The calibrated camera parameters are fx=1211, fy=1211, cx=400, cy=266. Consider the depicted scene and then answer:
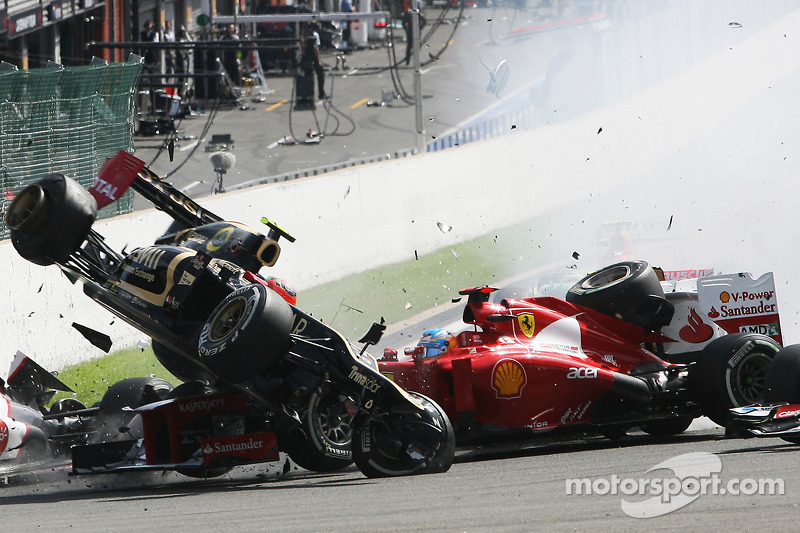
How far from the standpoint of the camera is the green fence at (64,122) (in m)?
13.3

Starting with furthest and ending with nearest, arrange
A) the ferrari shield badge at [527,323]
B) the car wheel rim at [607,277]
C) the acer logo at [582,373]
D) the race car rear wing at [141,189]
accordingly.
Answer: the car wheel rim at [607,277] < the ferrari shield badge at [527,323] < the acer logo at [582,373] < the race car rear wing at [141,189]

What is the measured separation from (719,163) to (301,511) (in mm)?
12880

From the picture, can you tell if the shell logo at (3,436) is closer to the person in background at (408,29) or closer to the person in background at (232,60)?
the person in background at (232,60)

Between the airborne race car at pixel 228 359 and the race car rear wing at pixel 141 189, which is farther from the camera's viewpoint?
the race car rear wing at pixel 141 189

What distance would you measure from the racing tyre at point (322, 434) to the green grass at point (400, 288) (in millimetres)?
4043

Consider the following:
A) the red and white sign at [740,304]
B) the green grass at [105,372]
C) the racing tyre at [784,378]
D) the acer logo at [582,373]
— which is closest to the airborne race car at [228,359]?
the acer logo at [582,373]

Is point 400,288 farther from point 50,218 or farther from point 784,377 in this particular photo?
point 50,218

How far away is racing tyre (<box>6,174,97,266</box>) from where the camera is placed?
7805 mm

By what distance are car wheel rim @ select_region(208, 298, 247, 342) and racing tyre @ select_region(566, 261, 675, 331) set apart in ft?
10.5

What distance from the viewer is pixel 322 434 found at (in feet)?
26.2

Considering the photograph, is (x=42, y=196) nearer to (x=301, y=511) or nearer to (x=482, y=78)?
(x=301, y=511)

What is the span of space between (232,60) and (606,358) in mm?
23911

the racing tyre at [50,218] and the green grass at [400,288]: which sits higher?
the racing tyre at [50,218]

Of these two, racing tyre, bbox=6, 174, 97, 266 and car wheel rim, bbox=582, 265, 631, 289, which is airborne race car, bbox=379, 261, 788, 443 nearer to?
car wheel rim, bbox=582, 265, 631, 289
